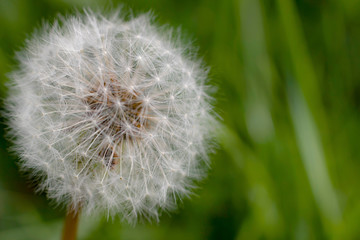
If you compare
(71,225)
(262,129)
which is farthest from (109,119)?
(262,129)

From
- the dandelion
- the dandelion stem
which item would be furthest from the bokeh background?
the dandelion stem

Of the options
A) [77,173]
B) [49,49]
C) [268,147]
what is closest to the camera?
[77,173]

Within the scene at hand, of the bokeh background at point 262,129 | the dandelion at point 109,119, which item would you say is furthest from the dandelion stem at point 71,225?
the bokeh background at point 262,129

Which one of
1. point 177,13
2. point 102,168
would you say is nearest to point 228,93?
point 177,13

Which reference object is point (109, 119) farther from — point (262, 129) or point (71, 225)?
point (262, 129)

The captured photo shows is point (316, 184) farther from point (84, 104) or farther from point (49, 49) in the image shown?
point (49, 49)

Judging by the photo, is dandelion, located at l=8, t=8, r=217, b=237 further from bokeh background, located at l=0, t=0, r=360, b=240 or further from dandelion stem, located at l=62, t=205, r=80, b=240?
bokeh background, located at l=0, t=0, r=360, b=240

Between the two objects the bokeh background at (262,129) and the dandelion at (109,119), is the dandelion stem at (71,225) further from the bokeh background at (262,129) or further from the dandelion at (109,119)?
the bokeh background at (262,129)

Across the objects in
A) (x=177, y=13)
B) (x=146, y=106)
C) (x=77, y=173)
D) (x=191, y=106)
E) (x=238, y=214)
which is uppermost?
(x=177, y=13)
